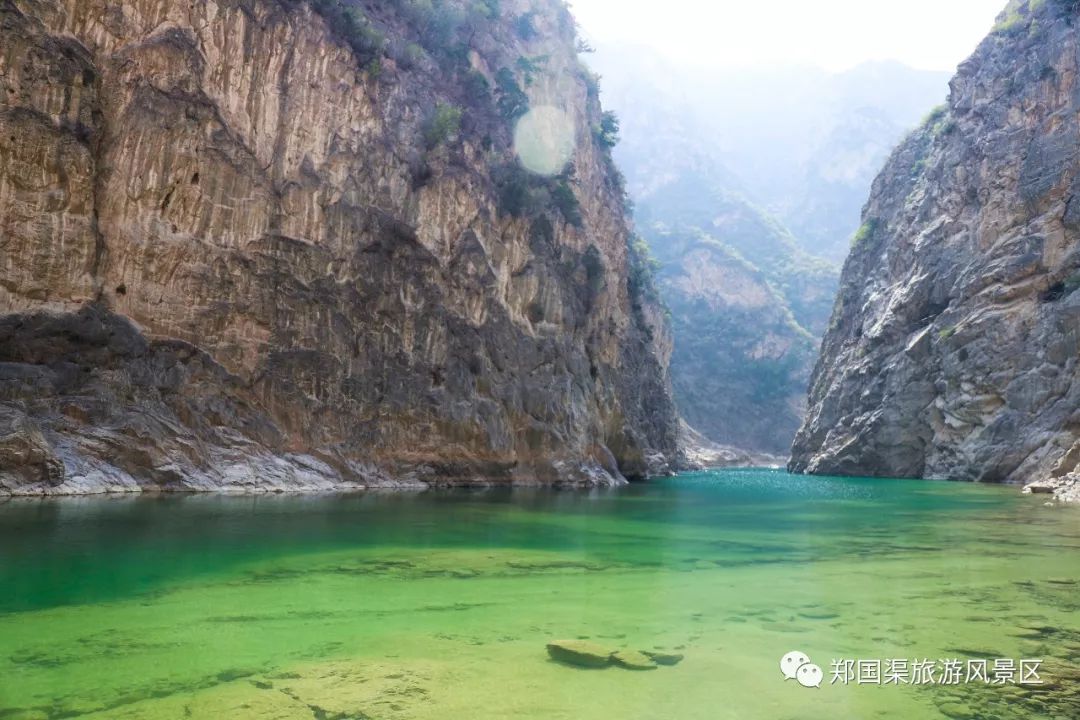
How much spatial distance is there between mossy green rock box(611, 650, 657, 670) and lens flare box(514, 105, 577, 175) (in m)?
39.3

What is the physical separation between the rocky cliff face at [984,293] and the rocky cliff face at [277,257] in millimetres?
25347

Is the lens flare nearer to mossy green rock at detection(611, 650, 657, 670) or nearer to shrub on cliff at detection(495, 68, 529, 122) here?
shrub on cliff at detection(495, 68, 529, 122)

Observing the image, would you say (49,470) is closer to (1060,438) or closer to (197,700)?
(197,700)

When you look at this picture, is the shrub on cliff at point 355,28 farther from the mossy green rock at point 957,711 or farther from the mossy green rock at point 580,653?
the mossy green rock at point 957,711

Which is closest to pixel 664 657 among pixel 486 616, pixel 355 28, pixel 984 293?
pixel 486 616

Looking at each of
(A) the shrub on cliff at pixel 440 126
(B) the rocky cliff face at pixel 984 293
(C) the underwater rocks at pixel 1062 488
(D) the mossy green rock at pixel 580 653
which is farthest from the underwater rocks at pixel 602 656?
(B) the rocky cliff face at pixel 984 293

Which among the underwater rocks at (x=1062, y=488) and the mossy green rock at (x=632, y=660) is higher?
the underwater rocks at (x=1062, y=488)

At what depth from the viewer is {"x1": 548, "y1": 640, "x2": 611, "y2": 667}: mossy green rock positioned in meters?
6.43

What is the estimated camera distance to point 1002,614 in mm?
8492

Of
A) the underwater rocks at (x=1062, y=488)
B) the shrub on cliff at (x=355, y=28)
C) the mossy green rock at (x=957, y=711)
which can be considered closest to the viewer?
the mossy green rock at (x=957, y=711)

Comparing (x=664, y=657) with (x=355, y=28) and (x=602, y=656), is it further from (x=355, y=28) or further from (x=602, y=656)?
(x=355, y=28)

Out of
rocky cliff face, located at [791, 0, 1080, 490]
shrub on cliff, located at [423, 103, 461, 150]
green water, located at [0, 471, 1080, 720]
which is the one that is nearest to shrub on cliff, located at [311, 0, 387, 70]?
shrub on cliff, located at [423, 103, 461, 150]

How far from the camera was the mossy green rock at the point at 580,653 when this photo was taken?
6.43m

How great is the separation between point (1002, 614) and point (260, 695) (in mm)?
7967
